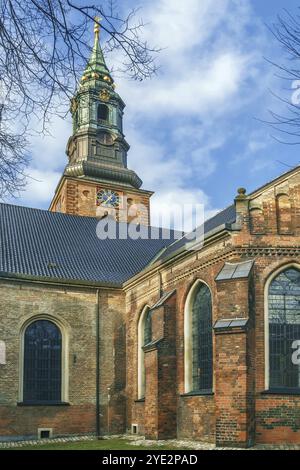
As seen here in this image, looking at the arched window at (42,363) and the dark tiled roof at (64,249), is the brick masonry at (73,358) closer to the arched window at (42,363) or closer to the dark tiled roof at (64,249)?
the arched window at (42,363)

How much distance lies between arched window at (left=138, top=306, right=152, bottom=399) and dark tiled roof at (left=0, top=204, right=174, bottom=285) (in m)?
2.01

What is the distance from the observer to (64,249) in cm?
2547

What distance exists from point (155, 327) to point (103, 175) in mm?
16544

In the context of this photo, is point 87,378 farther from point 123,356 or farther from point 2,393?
point 2,393

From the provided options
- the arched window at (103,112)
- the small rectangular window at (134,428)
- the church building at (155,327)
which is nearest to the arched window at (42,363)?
the church building at (155,327)

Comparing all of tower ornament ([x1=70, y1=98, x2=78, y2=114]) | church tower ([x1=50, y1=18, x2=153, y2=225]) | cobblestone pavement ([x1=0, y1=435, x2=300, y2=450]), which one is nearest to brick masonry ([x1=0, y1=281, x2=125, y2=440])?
cobblestone pavement ([x1=0, y1=435, x2=300, y2=450])

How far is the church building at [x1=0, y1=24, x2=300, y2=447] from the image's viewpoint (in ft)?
51.0

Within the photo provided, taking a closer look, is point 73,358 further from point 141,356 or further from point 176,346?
point 176,346

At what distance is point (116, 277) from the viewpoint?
24297 mm

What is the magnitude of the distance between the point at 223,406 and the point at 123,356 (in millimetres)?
8564

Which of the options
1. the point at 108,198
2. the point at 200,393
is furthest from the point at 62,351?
the point at 108,198

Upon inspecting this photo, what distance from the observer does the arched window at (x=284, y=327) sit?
1585 cm

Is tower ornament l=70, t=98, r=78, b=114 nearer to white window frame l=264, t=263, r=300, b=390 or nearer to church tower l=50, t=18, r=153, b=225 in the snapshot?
white window frame l=264, t=263, r=300, b=390

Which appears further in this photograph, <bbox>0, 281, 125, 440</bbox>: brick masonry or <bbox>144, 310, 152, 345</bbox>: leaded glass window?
<bbox>144, 310, 152, 345</bbox>: leaded glass window
